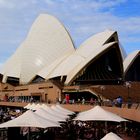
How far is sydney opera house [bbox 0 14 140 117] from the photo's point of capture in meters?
50.3

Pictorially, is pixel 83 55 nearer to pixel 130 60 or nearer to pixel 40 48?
pixel 130 60

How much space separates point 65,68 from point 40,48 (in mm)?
12149

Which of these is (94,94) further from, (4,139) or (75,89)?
(4,139)

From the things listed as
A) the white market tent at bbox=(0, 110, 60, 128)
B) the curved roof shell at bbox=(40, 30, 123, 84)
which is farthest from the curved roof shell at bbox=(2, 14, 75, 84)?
the white market tent at bbox=(0, 110, 60, 128)

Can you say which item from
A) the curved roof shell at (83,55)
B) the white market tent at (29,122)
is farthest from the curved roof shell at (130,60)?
the white market tent at (29,122)

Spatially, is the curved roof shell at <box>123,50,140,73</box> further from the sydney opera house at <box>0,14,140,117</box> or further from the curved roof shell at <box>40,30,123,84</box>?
the curved roof shell at <box>40,30,123,84</box>

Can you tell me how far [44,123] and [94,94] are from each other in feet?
98.9

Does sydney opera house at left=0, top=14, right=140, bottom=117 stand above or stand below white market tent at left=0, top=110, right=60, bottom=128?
above

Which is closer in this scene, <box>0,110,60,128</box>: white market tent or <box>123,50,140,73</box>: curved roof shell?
<box>0,110,60,128</box>: white market tent

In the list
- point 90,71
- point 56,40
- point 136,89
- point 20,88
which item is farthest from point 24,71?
point 136,89

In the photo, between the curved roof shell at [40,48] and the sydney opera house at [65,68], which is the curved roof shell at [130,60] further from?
the curved roof shell at [40,48]

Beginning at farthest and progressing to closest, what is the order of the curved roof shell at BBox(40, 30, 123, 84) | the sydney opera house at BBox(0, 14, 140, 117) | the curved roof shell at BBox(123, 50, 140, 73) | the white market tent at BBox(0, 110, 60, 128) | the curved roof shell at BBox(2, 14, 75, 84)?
the curved roof shell at BBox(2, 14, 75, 84) < the curved roof shell at BBox(123, 50, 140, 73) < the curved roof shell at BBox(40, 30, 123, 84) < the sydney opera house at BBox(0, 14, 140, 117) < the white market tent at BBox(0, 110, 60, 128)

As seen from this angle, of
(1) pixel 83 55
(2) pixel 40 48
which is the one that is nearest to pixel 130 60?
(1) pixel 83 55

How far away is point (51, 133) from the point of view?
15.9 meters
